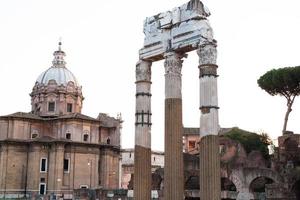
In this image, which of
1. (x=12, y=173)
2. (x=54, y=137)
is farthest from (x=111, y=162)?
(x=12, y=173)

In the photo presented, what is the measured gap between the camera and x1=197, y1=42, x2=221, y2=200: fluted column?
1280 centimetres

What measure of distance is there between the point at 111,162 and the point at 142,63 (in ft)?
105

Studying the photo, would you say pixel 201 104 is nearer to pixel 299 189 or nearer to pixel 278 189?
pixel 278 189

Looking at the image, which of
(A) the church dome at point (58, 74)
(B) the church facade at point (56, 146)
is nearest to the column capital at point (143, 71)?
(B) the church facade at point (56, 146)

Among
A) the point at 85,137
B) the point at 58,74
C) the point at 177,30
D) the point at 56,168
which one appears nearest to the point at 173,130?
the point at 177,30

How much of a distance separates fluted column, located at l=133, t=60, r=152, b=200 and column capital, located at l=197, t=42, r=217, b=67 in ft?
8.07

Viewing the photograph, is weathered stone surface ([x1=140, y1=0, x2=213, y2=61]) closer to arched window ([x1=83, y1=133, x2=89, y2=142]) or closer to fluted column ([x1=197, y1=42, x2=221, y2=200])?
fluted column ([x1=197, y1=42, x2=221, y2=200])

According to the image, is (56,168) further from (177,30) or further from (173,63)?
(177,30)

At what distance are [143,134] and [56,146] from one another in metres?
29.3

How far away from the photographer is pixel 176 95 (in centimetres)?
1420

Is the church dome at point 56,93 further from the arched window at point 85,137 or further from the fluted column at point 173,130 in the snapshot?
the fluted column at point 173,130

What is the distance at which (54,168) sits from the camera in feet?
138

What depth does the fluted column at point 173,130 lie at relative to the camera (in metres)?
13.6

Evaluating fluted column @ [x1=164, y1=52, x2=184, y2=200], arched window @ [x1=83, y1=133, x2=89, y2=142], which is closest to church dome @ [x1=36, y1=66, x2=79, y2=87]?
arched window @ [x1=83, y1=133, x2=89, y2=142]
